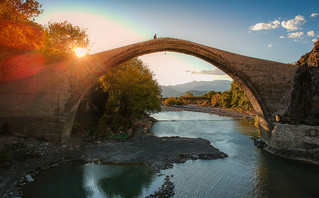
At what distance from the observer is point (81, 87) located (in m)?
13.9

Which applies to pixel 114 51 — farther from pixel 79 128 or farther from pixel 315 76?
pixel 315 76

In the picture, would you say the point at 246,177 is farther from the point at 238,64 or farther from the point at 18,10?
the point at 18,10

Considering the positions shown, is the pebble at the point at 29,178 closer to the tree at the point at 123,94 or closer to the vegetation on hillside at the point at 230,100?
the tree at the point at 123,94

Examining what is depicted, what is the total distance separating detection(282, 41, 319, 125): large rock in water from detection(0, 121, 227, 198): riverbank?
571 centimetres

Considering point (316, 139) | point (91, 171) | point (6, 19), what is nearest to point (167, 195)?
point (91, 171)

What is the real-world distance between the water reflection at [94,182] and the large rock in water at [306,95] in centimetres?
1065

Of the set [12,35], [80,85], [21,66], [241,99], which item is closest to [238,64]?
[80,85]

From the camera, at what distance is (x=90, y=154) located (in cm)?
1232

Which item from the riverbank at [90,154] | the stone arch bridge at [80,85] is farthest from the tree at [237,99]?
the riverbank at [90,154]

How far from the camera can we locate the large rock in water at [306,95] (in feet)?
41.2

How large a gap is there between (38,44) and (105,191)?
15.6 meters

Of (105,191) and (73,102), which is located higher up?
(73,102)

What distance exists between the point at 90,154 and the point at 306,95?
15343 millimetres

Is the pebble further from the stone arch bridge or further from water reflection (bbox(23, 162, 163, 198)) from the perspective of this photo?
the stone arch bridge
